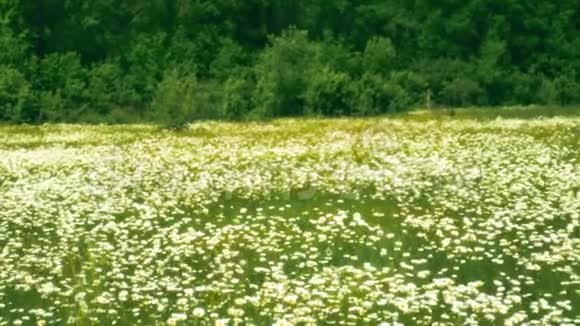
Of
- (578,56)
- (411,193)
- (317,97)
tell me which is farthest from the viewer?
(578,56)

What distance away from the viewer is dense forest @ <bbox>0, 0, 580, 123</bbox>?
2016 inches

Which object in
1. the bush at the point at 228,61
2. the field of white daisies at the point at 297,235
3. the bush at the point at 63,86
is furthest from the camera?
the bush at the point at 228,61

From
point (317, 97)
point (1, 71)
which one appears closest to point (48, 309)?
point (317, 97)

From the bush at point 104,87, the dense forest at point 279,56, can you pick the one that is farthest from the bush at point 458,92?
the bush at point 104,87

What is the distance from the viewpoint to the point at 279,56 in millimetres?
51562

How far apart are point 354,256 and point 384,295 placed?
2.57m

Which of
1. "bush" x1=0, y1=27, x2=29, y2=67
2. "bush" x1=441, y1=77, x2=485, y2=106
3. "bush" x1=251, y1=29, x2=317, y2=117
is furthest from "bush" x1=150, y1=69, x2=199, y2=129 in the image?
"bush" x1=441, y1=77, x2=485, y2=106

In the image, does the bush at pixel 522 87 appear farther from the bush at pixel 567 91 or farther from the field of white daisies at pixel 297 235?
the field of white daisies at pixel 297 235

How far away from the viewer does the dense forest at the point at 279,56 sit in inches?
2016

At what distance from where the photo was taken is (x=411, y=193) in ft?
63.4

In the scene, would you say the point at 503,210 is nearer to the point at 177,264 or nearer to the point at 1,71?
the point at 177,264

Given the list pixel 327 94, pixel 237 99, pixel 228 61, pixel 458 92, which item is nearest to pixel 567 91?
pixel 458 92

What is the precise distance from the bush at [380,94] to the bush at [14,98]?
2163 centimetres

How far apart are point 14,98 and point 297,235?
135 feet
